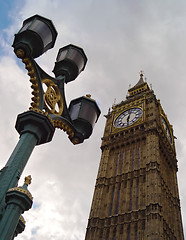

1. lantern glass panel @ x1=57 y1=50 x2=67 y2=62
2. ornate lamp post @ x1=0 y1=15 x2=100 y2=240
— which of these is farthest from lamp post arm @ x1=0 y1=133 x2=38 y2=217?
lantern glass panel @ x1=57 y1=50 x2=67 y2=62

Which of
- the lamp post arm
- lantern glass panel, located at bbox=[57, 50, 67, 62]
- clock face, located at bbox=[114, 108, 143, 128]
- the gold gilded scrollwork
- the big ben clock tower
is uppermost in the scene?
clock face, located at bbox=[114, 108, 143, 128]

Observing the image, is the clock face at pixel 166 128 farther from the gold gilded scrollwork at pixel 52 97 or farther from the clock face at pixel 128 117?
the gold gilded scrollwork at pixel 52 97

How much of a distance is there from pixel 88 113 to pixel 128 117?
37.4m

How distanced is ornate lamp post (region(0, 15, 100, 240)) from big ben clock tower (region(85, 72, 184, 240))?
22.4 meters

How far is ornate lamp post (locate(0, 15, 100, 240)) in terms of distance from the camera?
138 inches

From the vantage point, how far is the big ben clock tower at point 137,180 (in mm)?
27891

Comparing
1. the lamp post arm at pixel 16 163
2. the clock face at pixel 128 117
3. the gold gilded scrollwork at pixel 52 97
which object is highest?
the clock face at pixel 128 117

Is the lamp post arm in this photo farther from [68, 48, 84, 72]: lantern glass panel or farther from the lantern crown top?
[68, 48, 84, 72]: lantern glass panel

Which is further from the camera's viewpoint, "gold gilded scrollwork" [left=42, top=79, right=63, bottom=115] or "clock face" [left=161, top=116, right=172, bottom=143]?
"clock face" [left=161, top=116, right=172, bottom=143]

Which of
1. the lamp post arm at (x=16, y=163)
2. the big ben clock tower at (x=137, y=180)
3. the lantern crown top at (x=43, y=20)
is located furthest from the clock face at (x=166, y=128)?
the lamp post arm at (x=16, y=163)

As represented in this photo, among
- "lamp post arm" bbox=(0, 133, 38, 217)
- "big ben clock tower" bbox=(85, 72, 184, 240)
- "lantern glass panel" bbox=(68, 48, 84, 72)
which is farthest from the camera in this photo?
"big ben clock tower" bbox=(85, 72, 184, 240)

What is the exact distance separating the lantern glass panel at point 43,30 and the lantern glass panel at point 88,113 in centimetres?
157

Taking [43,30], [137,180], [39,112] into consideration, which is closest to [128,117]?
[137,180]

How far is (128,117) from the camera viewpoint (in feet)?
140
